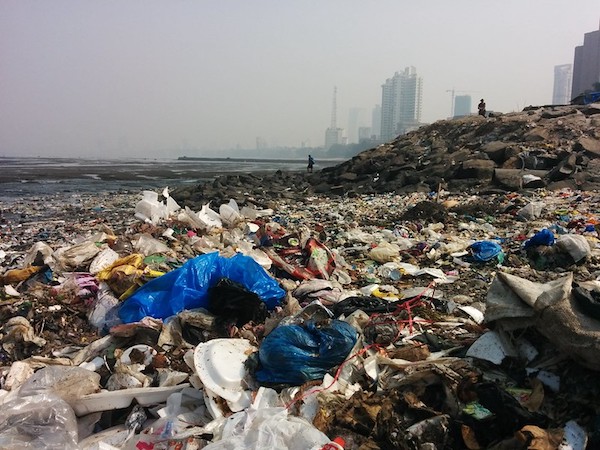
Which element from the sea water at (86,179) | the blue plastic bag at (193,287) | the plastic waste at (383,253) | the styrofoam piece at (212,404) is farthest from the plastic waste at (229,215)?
the sea water at (86,179)

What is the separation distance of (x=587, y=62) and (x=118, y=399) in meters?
54.6

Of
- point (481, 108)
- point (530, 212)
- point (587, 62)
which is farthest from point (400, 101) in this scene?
point (530, 212)

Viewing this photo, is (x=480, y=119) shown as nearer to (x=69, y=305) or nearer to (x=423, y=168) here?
(x=423, y=168)

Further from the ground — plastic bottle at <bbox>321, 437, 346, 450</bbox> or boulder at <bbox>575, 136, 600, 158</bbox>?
boulder at <bbox>575, 136, 600, 158</bbox>

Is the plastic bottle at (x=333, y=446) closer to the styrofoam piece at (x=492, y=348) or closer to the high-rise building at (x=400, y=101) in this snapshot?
the styrofoam piece at (x=492, y=348)

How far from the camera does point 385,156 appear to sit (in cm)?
1959

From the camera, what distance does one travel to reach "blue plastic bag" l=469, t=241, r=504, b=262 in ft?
19.1

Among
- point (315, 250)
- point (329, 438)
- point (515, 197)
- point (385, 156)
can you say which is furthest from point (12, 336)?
point (385, 156)

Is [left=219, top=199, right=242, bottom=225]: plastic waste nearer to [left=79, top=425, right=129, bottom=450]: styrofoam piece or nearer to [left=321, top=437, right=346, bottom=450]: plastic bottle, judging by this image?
[left=79, top=425, right=129, bottom=450]: styrofoam piece

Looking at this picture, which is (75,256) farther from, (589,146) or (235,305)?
(589,146)

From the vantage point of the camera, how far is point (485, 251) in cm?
591

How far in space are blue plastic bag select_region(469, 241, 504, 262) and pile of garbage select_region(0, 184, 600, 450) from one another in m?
0.02

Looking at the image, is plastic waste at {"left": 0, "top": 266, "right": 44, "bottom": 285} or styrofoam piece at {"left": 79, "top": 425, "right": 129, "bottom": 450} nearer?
styrofoam piece at {"left": 79, "top": 425, "right": 129, "bottom": 450}

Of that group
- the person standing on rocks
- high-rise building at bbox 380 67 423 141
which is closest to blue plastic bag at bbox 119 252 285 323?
the person standing on rocks
